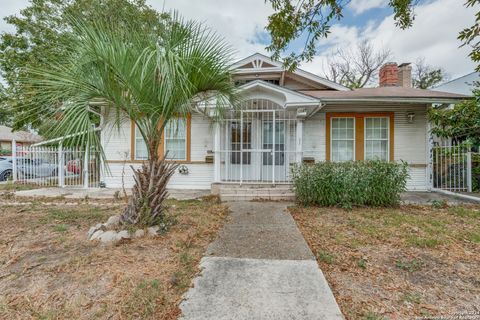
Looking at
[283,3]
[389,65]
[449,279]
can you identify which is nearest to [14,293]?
[449,279]

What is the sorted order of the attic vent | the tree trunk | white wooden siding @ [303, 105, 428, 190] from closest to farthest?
1. the tree trunk
2. white wooden siding @ [303, 105, 428, 190]
3. the attic vent

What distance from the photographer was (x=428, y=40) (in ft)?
64.5

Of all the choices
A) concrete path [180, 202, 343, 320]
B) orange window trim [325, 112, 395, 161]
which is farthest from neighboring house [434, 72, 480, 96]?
concrete path [180, 202, 343, 320]

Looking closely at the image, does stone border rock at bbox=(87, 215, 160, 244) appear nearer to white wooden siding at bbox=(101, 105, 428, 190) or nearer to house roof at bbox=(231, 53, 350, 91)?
white wooden siding at bbox=(101, 105, 428, 190)

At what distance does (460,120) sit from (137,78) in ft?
31.4

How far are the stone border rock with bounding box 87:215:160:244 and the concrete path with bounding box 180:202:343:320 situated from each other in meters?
1.10

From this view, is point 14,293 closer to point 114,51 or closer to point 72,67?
point 72,67

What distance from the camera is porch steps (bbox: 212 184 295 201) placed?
691 cm

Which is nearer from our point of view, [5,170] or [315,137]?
[315,137]

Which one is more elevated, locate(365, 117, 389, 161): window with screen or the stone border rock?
locate(365, 117, 389, 161): window with screen

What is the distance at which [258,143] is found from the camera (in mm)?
8383

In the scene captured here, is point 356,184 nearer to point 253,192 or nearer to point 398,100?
point 253,192

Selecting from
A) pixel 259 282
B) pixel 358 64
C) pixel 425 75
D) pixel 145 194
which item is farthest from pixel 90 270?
pixel 425 75

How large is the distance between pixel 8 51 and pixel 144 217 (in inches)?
712
